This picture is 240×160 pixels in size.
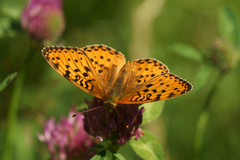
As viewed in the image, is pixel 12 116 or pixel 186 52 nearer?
pixel 12 116

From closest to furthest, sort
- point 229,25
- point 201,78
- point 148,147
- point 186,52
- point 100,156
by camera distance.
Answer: point 100,156
point 148,147
point 201,78
point 186,52
point 229,25

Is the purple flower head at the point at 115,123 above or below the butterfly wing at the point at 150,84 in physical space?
below

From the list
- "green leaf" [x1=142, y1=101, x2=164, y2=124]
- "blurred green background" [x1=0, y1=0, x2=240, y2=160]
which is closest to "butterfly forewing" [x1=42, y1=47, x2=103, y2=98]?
"green leaf" [x1=142, y1=101, x2=164, y2=124]

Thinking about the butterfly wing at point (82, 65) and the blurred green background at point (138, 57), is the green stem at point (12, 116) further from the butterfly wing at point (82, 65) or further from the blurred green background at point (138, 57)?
the butterfly wing at point (82, 65)

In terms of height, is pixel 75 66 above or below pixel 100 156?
above

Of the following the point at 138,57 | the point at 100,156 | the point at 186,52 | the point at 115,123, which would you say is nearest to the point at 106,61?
the point at 115,123

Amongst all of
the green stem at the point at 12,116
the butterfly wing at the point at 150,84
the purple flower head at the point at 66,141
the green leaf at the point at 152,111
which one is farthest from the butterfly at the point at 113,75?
the green stem at the point at 12,116

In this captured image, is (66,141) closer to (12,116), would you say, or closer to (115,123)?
(12,116)
